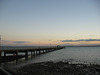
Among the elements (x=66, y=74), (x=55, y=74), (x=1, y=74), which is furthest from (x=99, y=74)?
(x=1, y=74)

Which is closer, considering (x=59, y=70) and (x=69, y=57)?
(x=59, y=70)

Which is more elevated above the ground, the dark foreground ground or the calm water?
the dark foreground ground

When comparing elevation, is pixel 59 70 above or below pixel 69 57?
above

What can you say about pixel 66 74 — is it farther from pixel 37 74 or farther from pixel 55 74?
pixel 37 74

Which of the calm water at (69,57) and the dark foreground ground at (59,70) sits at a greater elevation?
the dark foreground ground at (59,70)

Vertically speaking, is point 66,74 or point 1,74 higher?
point 1,74

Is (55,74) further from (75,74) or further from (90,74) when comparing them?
(90,74)

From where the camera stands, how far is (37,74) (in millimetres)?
16594

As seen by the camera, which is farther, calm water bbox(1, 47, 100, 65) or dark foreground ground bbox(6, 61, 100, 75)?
calm water bbox(1, 47, 100, 65)

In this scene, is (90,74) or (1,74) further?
(90,74)

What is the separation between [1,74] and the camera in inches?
353

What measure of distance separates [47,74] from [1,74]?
28.1 ft

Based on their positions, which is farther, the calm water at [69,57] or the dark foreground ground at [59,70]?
the calm water at [69,57]

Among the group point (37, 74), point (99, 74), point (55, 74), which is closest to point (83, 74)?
point (99, 74)
